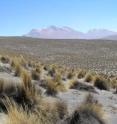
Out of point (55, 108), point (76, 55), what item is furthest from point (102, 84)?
point (76, 55)

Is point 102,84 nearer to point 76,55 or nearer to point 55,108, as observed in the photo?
point 55,108

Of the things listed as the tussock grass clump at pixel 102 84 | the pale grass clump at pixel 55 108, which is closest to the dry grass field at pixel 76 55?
the tussock grass clump at pixel 102 84

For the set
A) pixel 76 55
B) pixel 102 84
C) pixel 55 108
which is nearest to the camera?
pixel 55 108

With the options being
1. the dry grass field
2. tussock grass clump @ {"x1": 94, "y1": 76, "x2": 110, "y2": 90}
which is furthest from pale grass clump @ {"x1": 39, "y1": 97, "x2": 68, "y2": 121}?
the dry grass field

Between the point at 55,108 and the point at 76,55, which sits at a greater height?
the point at 55,108

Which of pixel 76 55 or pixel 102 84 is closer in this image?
pixel 102 84

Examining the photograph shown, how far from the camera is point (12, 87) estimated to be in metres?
9.28

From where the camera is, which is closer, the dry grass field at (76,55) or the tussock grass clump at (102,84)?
the tussock grass clump at (102,84)

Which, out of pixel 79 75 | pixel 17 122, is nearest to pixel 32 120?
pixel 17 122

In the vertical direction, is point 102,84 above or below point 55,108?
below

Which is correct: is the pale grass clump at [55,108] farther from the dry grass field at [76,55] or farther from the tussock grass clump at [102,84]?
the dry grass field at [76,55]

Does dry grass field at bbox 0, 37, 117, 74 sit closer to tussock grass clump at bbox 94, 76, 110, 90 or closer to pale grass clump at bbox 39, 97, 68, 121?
tussock grass clump at bbox 94, 76, 110, 90

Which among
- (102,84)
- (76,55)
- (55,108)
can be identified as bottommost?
(76,55)

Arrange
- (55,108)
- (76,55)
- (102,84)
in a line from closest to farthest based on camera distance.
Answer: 1. (55,108)
2. (102,84)
3. (76,55)
